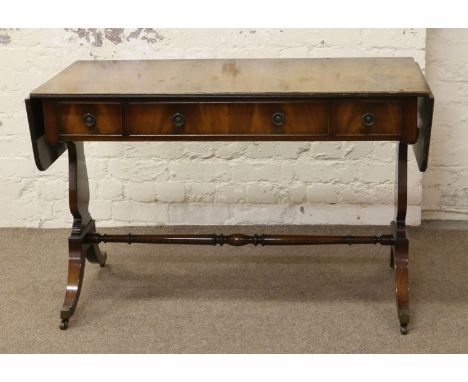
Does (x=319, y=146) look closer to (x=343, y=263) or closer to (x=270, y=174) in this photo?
(x=270, y=174)

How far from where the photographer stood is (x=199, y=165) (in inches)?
171

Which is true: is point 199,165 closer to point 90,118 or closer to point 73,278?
point 73,278

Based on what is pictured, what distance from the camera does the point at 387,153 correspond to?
4266 mm

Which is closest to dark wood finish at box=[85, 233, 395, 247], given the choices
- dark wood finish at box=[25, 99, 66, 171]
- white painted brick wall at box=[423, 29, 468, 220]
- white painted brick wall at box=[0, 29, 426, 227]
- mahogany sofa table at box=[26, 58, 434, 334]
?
mahogany sofa table at box=[26, 58, 434, 334]

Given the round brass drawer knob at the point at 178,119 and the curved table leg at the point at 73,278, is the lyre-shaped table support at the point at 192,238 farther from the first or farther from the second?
the round brass drawer knob at the point at 178,119

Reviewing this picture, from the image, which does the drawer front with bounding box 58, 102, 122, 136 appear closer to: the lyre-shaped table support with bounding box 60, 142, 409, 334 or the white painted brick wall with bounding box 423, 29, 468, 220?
the lyre-shaped table support with bounding box 60, 142, 409, 334

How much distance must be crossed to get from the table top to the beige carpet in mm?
960

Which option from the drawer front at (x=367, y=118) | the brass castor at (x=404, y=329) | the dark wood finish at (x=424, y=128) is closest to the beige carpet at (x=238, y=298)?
the brass castor at (x=404, y=329)

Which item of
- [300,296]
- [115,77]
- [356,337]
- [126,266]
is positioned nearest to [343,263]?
[300,296]

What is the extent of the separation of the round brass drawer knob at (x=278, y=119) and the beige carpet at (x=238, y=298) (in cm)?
84

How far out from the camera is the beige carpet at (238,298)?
10.6 ft

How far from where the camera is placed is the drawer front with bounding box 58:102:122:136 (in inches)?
125

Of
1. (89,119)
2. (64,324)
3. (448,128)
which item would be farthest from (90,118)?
(448,128)

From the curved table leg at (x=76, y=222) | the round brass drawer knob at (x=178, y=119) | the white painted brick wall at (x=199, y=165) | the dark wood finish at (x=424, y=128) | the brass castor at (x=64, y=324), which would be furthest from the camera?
the white painted brick wall at (x=199, y=165)
